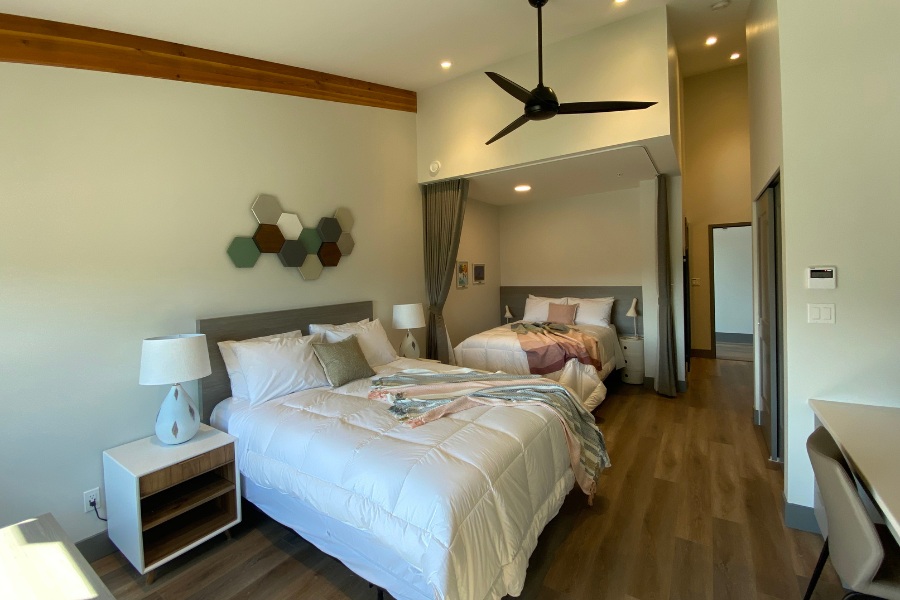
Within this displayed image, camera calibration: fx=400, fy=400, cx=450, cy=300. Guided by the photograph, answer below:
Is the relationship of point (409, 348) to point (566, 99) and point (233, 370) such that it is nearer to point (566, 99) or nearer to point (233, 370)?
point (233, 370)

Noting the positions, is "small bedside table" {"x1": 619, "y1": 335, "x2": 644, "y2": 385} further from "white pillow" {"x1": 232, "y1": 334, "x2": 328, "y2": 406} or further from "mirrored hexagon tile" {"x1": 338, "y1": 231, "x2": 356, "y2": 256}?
"white pillow" {"x1": 232, "y1": 334, "x2": 328, "y2": 406}

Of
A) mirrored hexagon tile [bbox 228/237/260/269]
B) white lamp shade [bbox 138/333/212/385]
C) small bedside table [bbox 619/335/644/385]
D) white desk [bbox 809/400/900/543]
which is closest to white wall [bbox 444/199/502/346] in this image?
small bedside table [bbox 619/335/644/385]

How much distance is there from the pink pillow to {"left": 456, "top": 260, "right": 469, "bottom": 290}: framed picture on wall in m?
1.20

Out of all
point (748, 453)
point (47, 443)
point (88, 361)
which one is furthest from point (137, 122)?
point (748, 453)

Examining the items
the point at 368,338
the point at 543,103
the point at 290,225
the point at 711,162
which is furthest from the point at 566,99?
the point at 711,162

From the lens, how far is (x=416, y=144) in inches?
171

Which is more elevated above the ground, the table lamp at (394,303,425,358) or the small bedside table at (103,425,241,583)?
the table lamp at (394,303,425,358)

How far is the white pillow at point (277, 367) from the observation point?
2586 millimetres

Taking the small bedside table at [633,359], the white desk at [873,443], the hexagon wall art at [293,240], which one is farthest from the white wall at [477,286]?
the white desk at [873,443]

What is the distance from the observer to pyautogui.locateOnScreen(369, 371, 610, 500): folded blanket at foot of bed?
7.38 ft

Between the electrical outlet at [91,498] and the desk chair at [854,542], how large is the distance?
3.37 metres

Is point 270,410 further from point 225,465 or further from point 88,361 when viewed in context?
point 88,361

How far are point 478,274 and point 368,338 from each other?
2599 mm

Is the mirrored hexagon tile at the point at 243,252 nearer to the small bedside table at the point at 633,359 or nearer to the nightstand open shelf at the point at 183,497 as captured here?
the nightstand open shelf at the point at 183,497
